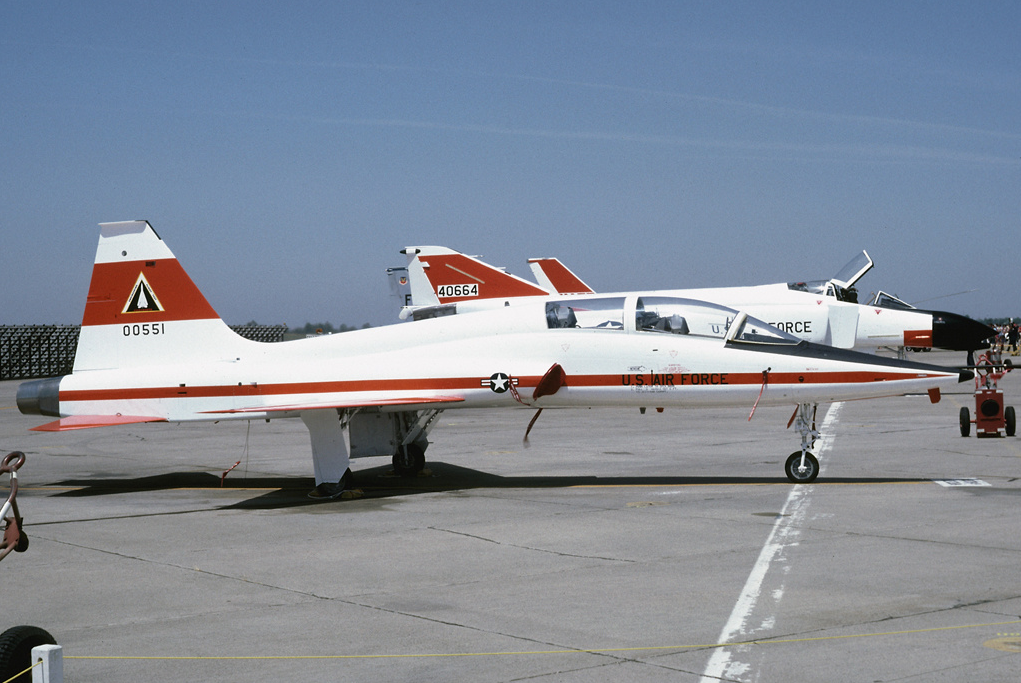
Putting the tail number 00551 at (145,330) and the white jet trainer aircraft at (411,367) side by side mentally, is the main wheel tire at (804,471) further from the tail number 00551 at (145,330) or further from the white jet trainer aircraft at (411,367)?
the tail number 00551 at (145,330)

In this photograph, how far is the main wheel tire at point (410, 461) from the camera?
1512cm

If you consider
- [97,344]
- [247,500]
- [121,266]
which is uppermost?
[121,266]

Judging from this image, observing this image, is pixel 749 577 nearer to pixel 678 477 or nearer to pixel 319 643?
pixel 319 643

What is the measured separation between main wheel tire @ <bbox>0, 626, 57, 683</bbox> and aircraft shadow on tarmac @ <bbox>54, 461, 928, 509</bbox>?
7.41 metres

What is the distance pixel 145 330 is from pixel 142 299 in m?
0.48

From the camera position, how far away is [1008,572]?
8.00 meters

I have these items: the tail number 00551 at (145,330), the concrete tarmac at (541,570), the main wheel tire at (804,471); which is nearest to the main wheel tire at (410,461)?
the concrete tarmac at (541,570)

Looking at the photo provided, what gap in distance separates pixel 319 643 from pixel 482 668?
1.20 meters

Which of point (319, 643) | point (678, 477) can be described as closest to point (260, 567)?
point (319, 643)

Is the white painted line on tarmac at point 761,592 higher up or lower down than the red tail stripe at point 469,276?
lower down

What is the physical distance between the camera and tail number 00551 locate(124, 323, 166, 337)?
14812 millimetres

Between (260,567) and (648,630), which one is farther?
(260,567)

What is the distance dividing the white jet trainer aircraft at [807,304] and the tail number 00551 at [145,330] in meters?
10.9

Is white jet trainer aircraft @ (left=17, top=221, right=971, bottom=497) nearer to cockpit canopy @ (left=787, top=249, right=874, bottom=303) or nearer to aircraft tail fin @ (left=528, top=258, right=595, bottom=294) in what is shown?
cockpit canopy @ (left=787, top=249, right=874, bottom=303)
